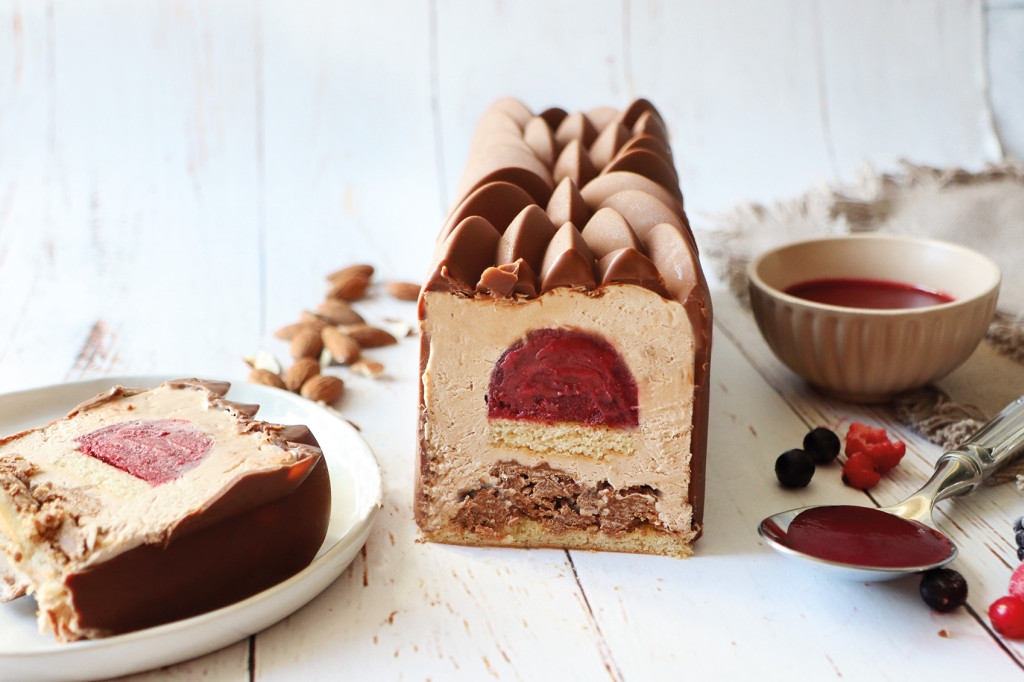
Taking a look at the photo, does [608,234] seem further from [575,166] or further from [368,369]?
[368,369]

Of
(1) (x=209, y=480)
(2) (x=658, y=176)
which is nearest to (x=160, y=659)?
(1) (x=209, y=480)

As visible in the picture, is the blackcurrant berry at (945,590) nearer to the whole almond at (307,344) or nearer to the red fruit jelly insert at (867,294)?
the red fruit jelly insert at (867,294)

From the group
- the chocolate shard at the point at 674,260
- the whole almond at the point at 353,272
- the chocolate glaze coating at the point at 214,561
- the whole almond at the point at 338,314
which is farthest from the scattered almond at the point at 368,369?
the chocolate shard at the point at 674,260

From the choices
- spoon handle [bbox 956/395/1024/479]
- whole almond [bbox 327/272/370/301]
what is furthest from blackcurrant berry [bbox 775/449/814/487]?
whole almond [bbox 327/272/370/301]

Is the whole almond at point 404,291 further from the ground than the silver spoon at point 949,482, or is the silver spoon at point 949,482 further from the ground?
the whole almond at point 404,291

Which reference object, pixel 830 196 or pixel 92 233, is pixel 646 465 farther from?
pixel 92 233

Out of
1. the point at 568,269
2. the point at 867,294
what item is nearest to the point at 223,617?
the point at 568,269
